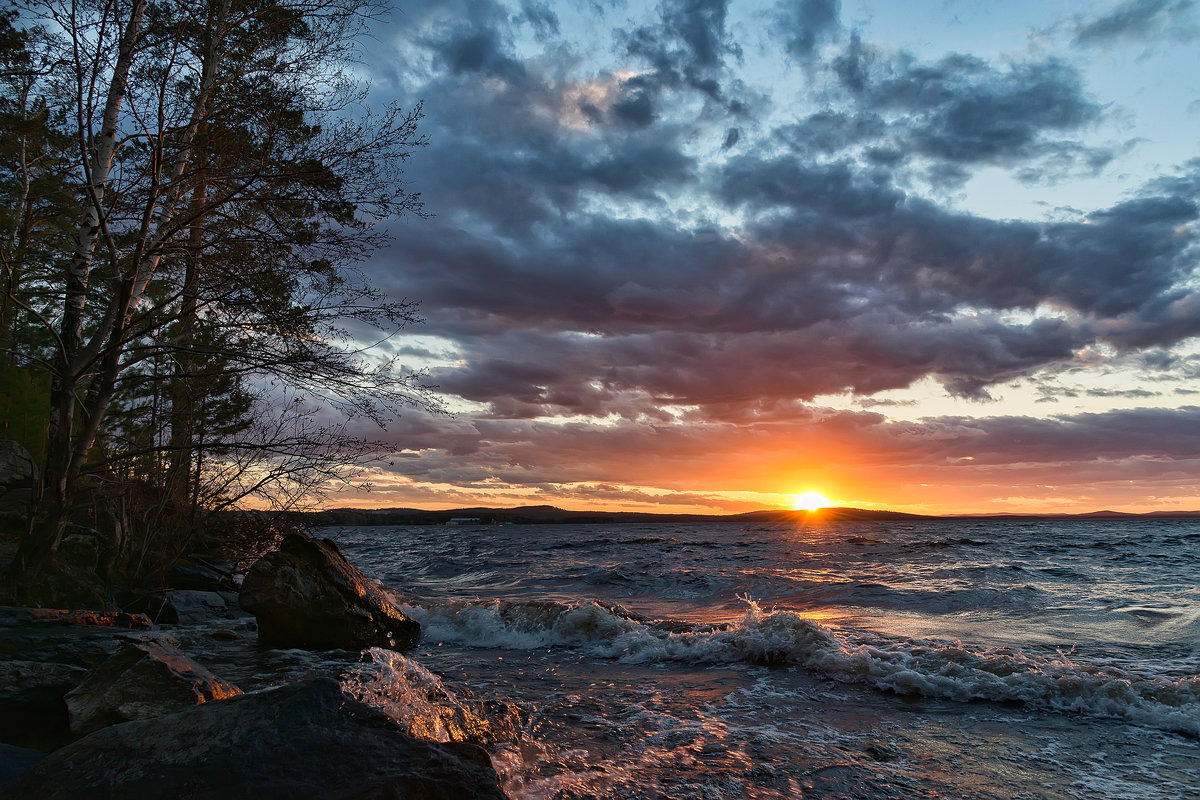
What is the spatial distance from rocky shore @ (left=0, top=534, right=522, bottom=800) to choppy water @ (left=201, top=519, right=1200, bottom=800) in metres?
0.76

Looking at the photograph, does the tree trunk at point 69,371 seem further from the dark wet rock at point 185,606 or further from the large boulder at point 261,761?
the large boulder at point 261,761

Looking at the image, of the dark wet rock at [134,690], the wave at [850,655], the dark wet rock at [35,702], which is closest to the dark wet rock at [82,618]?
the dark wet rock at [35,702]

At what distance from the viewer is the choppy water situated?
483 cm

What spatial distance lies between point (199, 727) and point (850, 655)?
24.8 feet

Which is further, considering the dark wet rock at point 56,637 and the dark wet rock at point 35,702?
the dark wet rock at point 56,637

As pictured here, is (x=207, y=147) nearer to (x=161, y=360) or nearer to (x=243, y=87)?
(x=243, y=87)

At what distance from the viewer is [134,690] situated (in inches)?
176

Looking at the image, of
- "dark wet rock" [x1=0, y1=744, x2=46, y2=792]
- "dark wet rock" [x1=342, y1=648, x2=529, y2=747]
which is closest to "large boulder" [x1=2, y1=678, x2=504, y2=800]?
"dark wet rock" [x1=0, y1=744, x2=46, y2=792]

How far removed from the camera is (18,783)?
3.08 metres

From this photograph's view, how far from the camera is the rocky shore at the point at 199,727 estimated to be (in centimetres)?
307

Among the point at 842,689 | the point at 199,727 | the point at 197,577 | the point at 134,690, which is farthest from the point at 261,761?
the point at 197,577

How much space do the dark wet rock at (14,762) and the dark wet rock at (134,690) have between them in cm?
70

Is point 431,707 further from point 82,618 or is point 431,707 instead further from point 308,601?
point 308,601

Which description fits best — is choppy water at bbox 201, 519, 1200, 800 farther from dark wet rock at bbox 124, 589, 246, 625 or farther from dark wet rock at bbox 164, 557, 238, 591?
dark wet rock at bbox 164, 557, 238, 591
